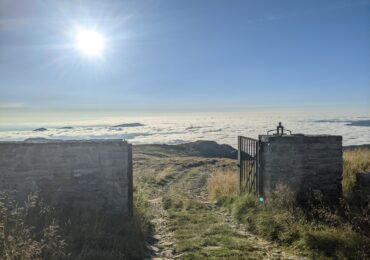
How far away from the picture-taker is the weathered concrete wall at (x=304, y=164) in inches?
472

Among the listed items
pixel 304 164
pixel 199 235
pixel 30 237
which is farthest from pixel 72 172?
pixel 304 164

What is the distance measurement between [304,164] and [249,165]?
2.45 metres

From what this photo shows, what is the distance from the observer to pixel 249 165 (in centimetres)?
1407

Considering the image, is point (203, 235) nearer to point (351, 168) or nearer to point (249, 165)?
point (249, 165)

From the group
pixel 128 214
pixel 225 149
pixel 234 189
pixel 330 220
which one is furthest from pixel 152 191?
pixel 225 149

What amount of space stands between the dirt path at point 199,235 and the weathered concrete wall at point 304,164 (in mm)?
2065

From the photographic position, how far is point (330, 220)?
9125mm

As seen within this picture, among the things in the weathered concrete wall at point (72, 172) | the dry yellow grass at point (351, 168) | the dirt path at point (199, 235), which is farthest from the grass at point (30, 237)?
the dry yellow grass at point (351, 168)

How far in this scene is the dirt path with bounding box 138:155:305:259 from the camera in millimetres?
8039

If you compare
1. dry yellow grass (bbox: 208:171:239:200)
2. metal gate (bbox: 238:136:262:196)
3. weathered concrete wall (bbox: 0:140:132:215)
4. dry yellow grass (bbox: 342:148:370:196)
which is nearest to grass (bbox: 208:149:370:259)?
dry yellow grass (bbox: 342:148:370:196)

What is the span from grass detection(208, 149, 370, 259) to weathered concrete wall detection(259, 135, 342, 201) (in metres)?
0.51

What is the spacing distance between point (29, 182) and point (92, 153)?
1779mm

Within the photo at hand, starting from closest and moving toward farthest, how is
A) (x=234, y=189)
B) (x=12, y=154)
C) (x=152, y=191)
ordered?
(x=12, y=154), (x=234, y=189), (x=152, y=191)

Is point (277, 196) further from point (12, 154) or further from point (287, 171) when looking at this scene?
point (12, 154)
